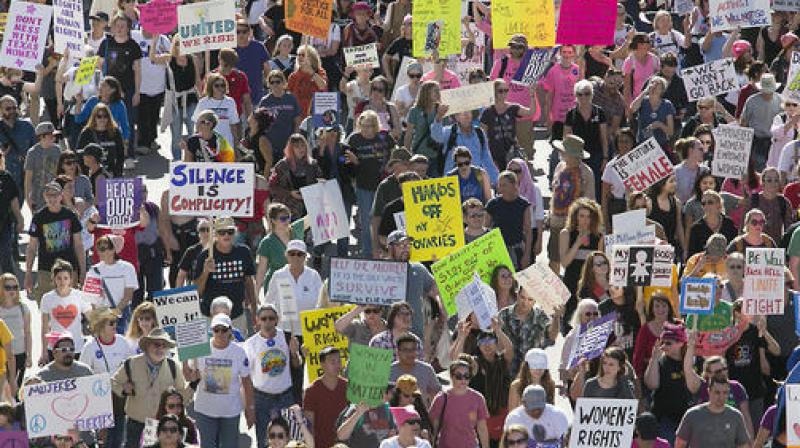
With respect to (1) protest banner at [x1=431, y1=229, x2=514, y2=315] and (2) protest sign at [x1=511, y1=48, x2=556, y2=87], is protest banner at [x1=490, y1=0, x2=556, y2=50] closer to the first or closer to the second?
(2) protest sign at [x1=511, y1=48, x2=556, y2=87]

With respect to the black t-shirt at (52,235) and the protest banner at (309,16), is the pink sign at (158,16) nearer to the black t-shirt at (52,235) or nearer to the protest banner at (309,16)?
the protest banner at (309,16)

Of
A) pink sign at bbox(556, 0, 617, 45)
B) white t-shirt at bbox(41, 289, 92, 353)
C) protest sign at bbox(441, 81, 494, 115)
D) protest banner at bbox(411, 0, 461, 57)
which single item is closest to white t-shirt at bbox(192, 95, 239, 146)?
protest sign at bbox(441, 81, 494, 115)

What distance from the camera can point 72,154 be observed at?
24109 millimetres

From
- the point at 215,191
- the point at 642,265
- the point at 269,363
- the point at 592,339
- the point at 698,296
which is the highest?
the point at 215,191

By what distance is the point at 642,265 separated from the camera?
20953 mm

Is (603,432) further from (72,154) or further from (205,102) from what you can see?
Answer: (205,102)

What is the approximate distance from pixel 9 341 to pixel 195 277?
220 centimetres

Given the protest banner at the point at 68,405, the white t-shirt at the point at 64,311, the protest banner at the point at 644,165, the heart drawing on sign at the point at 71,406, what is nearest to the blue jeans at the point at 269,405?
the protest banner at the point at 68,405

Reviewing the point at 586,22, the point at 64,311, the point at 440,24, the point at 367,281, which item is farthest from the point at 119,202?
the point at 586,22

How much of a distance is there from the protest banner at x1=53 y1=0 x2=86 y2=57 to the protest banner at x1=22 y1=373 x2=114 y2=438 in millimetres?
9986

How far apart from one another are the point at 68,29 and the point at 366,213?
5.26 m

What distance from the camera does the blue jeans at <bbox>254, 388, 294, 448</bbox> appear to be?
20.0m

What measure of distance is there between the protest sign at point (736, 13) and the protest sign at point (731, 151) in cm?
505

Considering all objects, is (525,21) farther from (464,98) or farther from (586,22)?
(464,98)
